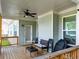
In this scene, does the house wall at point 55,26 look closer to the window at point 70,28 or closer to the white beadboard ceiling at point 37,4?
the window at point 70,28

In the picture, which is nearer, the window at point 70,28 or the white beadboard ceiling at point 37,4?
the white beadboard ceiling at point 37,4

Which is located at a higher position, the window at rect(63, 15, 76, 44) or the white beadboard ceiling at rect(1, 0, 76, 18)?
the white beadboard ceiling at rect(1, 0, 76, 18)

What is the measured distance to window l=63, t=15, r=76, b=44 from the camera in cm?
530

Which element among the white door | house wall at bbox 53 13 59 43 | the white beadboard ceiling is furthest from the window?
the white door

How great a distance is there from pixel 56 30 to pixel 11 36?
5813mm

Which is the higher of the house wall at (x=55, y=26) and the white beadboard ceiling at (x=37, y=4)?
the white beadboard ceiling at (x=37, y=4)

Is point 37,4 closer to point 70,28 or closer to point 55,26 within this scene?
point 55,26

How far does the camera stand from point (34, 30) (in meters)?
11.5

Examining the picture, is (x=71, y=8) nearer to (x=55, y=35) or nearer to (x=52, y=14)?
(x=52, y=14)

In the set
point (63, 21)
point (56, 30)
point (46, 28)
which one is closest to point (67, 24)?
point (63, 21)

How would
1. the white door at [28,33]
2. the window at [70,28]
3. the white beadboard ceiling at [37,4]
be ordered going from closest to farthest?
the white beadboard ceiling at [37,4], the window at [70,28], the white door at [28,33]

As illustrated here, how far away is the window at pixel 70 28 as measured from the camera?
17.4 ft

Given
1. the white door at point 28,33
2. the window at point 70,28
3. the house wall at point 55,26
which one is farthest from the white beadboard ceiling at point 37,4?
the white door at point 28,33

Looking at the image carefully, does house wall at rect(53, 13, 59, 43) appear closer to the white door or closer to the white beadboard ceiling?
the white beadboard ceiling
